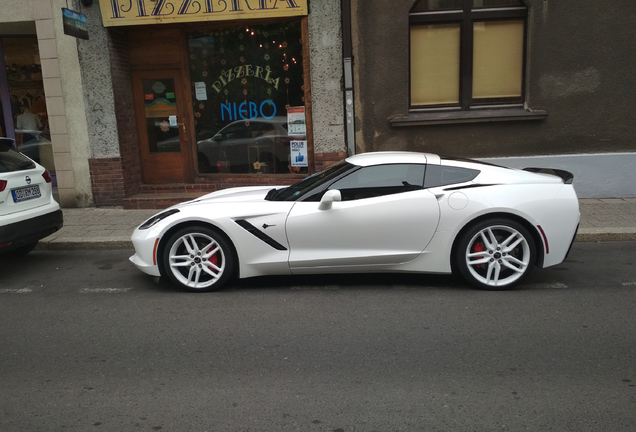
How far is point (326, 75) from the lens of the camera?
9.38 metres

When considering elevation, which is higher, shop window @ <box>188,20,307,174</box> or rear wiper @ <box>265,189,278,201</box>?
shop window @ <box>188,20,307,174</box>

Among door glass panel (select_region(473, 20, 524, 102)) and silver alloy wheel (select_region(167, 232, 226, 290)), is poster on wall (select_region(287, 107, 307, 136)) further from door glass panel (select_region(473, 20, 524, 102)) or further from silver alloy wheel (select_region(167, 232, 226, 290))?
silver alloy wheel (select_region(167, 232, 226, 290))

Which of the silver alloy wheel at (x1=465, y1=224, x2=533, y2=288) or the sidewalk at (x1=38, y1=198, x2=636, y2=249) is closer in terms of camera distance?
the silver alloy wheel at (x1=465, y1=224, x2=533, y2=288)

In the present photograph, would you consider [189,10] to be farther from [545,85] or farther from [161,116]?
[545,85]

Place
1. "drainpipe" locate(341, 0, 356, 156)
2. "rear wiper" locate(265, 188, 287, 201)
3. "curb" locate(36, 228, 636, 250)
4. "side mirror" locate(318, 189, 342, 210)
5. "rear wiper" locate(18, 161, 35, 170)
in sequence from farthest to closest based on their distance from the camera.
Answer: "drainpipe" locate(341, 0, 356, 156) < "curb" locate(36, 228, 636, 250) < "rear wiper" locate(18, 161, 35, 170) < "rear wiper" locate(265, 188, 287, 201) < "side mirror" locate(318, 189, 342, 210)

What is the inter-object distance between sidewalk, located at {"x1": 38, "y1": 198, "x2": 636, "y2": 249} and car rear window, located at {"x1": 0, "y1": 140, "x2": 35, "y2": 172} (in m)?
1.44

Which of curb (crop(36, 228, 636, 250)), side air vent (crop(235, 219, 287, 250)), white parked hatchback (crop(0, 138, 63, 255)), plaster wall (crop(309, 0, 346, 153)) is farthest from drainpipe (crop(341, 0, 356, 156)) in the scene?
white parked hatchback (crop(0, 138, 63, 255))

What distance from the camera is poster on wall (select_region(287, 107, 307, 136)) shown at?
32.2ft

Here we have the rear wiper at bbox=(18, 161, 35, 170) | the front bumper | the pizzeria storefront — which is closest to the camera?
the front bumper

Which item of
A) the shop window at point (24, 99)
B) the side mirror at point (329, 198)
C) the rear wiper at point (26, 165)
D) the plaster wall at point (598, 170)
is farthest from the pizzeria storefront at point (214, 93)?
the side mirror at point (329, 198)

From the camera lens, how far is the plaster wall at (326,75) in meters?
9.20

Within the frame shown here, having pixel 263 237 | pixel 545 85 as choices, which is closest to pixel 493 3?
pixel 545 85

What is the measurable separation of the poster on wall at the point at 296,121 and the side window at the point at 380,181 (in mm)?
4638

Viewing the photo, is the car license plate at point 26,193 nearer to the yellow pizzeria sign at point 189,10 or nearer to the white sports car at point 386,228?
the white sports car at point 386,228
